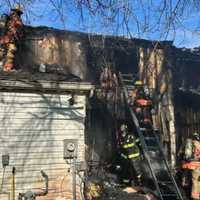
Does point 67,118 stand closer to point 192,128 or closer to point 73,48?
point 73,48

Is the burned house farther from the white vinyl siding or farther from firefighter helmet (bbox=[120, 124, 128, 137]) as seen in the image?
firefighter helmet (bbox=[120, 124, 128, 137])

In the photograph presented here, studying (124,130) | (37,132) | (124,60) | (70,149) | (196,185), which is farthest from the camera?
(124,60)

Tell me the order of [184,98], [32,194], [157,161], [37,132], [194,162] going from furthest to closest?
[184,98]
[157,161]
[194,162]
[37,132]
[32,194]

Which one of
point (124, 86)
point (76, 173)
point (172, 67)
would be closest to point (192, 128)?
point (172, 67)

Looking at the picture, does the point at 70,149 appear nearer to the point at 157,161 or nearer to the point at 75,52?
the point at 157,161

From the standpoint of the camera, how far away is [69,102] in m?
13.4

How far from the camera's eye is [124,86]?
1717cm

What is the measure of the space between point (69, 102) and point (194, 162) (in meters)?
4.20

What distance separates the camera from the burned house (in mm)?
12523

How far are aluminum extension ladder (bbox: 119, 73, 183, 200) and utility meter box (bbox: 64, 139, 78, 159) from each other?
236cm

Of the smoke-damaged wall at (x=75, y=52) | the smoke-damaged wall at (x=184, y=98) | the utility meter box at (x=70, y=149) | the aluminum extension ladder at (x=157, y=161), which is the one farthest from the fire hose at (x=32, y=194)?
the smoke-damaged wall at (x=184, y=98)

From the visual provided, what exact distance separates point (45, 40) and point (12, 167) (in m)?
5.68

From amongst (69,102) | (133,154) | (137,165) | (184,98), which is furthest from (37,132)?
(184,98)

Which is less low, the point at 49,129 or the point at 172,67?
the point at 172,67
